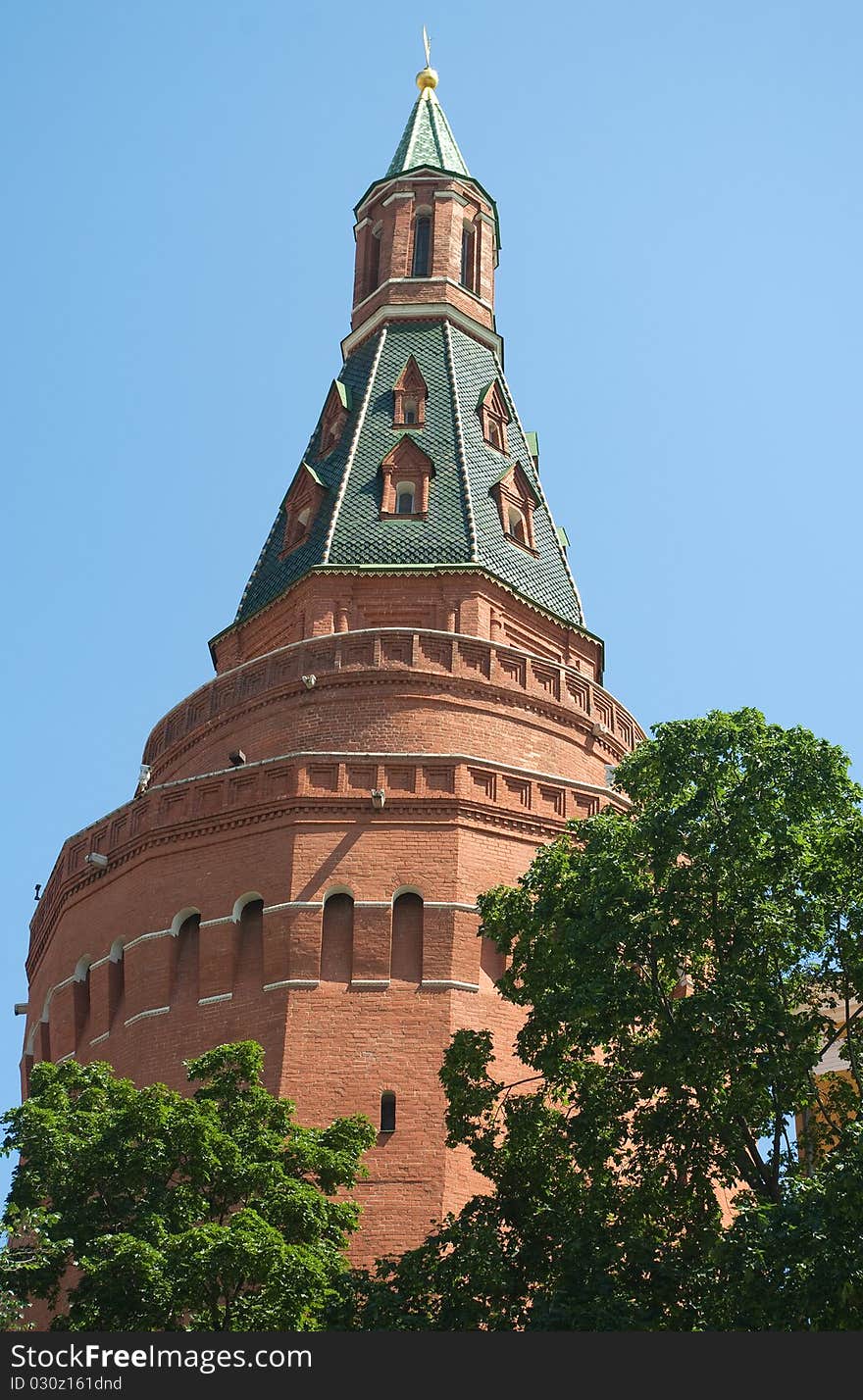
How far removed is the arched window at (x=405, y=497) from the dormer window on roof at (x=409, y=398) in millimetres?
1723

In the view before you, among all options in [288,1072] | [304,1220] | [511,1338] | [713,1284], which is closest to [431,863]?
[288,1072]

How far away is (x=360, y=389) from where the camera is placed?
37875 mm

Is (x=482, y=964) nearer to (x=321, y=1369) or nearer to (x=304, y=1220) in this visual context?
(x=304, y=1220)

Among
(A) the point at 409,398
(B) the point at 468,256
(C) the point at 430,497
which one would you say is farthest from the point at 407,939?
(B) the point at 468,256

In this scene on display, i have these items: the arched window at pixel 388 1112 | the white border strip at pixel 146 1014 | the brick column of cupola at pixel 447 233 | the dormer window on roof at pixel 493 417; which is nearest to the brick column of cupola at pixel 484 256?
the brick column of cupola at pixel 447 233

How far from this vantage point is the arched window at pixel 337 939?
27375mm

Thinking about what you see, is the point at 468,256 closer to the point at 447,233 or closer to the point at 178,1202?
the point at 447,233

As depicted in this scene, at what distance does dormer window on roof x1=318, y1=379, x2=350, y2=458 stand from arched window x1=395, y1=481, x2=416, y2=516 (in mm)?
2161

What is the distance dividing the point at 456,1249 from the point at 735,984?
3.72 meters

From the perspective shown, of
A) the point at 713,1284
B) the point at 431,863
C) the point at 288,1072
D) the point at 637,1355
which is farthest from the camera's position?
the point at 431,863

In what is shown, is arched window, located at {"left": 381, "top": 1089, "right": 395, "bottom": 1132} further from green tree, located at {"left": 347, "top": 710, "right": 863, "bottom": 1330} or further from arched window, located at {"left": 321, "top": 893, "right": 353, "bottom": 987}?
green tree, located at {"left": 347, "top": 710, "right": 863, "bottom": 1330}

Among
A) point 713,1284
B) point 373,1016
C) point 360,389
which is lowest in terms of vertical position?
point 713,1284

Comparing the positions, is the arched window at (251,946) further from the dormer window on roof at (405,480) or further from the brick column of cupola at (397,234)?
the brick column of cupola at (397,234)

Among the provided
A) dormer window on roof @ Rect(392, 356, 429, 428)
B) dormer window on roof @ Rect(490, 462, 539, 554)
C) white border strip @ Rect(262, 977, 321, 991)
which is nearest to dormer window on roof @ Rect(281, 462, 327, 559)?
dormer window on roof @ Rect(392, 356, 429, 428)
